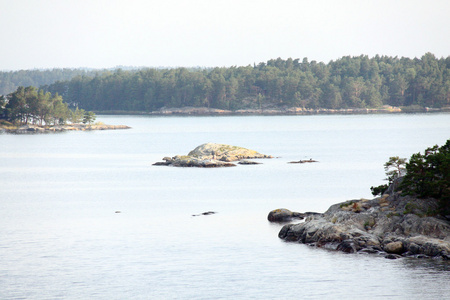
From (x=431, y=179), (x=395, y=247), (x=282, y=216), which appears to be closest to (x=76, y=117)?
(x=282, y=216)

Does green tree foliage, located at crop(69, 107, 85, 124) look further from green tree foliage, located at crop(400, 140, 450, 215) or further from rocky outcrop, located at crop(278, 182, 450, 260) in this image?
green tree foliage, located at crop(400, 140, 450, 215)

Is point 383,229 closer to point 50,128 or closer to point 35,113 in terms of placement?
point 35,113

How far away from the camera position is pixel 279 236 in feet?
120

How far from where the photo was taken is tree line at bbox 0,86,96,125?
16125 centimetres

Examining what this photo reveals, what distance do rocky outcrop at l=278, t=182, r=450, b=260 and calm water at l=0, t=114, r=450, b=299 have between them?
900 millimetres

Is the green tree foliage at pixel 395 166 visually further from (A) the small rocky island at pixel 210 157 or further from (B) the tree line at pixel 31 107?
(B) the tree line at pixel 31 107

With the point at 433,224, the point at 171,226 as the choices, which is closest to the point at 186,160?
the point at 171,226

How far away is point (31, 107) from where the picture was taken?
6457 inches

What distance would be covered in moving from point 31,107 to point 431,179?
143 metres

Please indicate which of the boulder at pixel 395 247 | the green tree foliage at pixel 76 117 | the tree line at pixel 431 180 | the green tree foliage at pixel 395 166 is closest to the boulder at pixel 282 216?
the green tree foliage at pixel 395 166

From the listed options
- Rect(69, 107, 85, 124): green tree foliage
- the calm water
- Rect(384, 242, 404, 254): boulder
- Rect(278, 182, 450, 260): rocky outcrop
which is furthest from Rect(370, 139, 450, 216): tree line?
Rect(69, 107, 85, 124): green tree foliage

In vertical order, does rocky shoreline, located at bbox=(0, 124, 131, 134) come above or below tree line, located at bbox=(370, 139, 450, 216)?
below

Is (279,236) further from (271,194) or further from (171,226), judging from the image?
(271,194)

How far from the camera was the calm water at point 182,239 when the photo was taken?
27812mm
